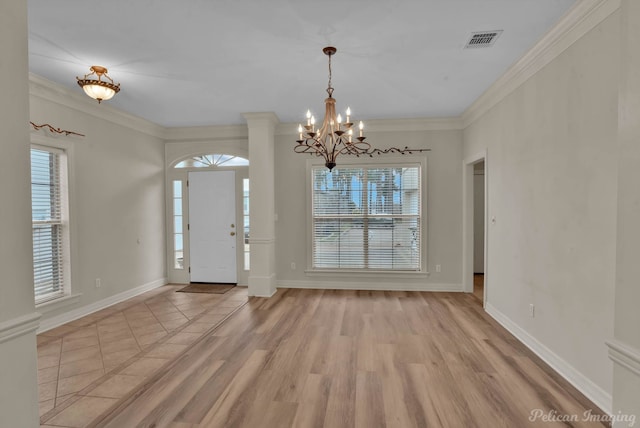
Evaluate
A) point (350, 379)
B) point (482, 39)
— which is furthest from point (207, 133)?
point (350, 379)

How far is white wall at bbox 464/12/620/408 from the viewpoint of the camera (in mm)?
2127

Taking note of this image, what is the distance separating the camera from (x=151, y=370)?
8.92 ft

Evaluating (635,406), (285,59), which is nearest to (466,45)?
(285,59)

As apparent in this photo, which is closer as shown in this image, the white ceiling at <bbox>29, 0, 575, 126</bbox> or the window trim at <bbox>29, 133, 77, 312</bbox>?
the white ceiling at <bbox>29, 0, 575, 126</bbox>

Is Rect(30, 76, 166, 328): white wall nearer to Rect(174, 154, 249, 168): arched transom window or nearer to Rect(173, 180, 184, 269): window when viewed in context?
Rect(173, 180, 184, 269): window

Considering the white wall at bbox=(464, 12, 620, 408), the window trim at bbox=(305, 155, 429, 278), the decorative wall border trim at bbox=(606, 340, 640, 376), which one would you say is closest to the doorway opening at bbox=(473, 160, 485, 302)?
the window trim at bbox=(305, 155, 429, 278)

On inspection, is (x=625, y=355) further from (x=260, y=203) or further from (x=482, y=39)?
(x=260, y=203)

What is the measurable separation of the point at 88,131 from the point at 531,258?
5.35 m

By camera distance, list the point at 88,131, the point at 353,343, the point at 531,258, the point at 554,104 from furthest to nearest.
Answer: the point at 88,131 < the point at 353,343 < the point at 531,258 < the point at 554,104

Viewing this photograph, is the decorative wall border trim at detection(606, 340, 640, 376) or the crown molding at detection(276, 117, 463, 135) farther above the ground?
the crown molding at detection(276, 117, 463, 135)

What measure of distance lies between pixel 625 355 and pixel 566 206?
1.76m

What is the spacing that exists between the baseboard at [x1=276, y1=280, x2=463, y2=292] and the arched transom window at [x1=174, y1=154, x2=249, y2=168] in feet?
7.30

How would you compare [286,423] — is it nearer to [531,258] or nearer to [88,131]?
[531,258]

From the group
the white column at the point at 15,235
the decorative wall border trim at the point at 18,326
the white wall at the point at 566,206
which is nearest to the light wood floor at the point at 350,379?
the white wall at the point at 566,206
